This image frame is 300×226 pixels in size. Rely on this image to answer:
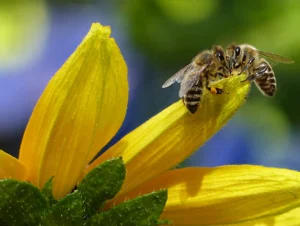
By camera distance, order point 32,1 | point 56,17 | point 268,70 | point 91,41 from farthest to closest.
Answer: point 56,17 → point 32,1 → point 268,70 → point 91,41

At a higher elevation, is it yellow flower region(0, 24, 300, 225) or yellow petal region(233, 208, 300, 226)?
yellow flower region(0, 24, 300, 225)

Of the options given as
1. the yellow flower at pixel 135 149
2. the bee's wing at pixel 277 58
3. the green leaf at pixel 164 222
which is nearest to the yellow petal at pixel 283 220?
the yellow flower at pixel 135 149

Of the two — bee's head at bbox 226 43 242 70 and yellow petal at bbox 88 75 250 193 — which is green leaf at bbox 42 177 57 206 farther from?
bee's head at bbox 226 43 242 70

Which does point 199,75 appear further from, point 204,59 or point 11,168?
point 11,168

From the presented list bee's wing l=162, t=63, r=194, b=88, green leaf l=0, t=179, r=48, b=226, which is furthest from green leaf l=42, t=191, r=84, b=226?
bee's wing l=162, t=63, r=194, b=88

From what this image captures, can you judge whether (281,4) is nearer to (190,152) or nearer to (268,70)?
(268,70)

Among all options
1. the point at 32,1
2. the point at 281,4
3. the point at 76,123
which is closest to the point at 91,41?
the point at 76,123

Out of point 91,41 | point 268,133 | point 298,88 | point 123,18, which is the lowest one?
point 268,133
